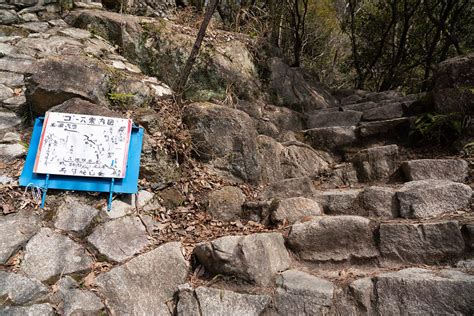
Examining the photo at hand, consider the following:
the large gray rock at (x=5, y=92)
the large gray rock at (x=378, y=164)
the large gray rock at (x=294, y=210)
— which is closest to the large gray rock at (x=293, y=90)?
the large gray rock at (x=378, y=164)

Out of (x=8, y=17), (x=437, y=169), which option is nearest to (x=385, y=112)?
(x=437, y=169)

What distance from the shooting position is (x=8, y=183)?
8.71ft

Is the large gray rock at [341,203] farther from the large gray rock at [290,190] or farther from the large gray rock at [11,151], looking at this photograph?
the large gray rock at [11,151]

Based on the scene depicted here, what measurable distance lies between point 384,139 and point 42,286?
13.1ft

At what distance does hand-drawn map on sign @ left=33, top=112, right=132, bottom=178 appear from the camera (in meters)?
2.79

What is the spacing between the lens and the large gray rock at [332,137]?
440 cm

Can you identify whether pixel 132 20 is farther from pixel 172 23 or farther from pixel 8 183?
pixel 8 183

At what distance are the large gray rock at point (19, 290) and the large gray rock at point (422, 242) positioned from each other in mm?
2476

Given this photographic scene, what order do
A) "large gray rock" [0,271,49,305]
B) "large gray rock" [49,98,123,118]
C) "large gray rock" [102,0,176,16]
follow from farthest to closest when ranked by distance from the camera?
"large gray rock" [102,0,176,16] → "large gray rock" [49,98,123,118] → "large gray rock" [0,271,49,305]

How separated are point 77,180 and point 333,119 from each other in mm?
3916

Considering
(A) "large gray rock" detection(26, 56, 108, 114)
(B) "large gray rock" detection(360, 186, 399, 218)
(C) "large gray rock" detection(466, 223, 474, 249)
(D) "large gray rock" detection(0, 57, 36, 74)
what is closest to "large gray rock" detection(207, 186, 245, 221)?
(B) "large gray rock" detection(360, 186, 399, 218)

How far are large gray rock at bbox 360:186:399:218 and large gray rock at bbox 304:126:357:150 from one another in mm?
1465

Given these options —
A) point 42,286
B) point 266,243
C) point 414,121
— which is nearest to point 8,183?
point 42,286

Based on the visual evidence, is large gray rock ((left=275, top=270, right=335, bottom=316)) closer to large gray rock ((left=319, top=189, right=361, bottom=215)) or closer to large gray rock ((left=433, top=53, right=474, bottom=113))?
large gray rock ((left=319, top=189, right=361, bottom=215))
